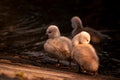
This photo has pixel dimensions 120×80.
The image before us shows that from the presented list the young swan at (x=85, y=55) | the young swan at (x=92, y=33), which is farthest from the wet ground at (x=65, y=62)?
the young swan at (x=85, y=55)

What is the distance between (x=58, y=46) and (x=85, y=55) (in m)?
1.01

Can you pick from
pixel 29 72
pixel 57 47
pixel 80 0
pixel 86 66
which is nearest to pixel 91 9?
pixel 80 0

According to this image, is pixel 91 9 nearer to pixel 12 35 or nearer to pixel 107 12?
pixel 107 12

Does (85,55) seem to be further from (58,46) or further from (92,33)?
(92,33)

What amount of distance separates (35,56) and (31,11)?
16.6 ft

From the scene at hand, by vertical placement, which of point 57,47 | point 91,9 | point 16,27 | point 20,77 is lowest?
point 20,77

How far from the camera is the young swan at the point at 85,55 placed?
713 cm

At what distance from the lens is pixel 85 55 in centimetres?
723

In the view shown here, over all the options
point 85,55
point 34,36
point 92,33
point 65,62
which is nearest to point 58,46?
point 65,62

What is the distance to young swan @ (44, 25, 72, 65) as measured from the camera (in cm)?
803

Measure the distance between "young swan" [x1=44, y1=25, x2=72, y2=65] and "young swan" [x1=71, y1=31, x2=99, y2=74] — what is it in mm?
377

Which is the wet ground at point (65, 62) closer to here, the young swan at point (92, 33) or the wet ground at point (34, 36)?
the wet ground at point (34, 36)

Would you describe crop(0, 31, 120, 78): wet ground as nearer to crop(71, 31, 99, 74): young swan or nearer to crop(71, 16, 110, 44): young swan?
crop(71, 16, 110, 44): young swan

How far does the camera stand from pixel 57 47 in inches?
320
